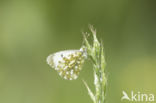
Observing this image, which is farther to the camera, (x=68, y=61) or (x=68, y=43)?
(x=68, y=43)

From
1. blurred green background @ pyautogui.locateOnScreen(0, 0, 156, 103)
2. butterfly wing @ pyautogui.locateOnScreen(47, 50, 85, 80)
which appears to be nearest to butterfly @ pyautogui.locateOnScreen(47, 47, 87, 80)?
butterfly wing @ pyautogui.locateOnScreen(47, 50, 85, 80)

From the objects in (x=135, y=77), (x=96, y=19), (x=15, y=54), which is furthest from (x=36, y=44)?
(x=135, y=77)

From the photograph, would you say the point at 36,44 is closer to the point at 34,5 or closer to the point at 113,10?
the point at 34,5

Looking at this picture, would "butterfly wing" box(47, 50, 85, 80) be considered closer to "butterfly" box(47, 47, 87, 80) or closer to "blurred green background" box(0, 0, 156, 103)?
"butterfly" box(47, 47, 87, 80)

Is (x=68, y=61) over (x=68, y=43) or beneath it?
beneath

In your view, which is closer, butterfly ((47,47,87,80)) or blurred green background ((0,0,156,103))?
butterfly ((47,47,87,80))

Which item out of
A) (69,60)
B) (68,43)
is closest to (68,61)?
(69,60)

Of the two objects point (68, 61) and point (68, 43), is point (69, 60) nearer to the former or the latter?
point (68, 61)

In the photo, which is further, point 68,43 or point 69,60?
point 68,43
